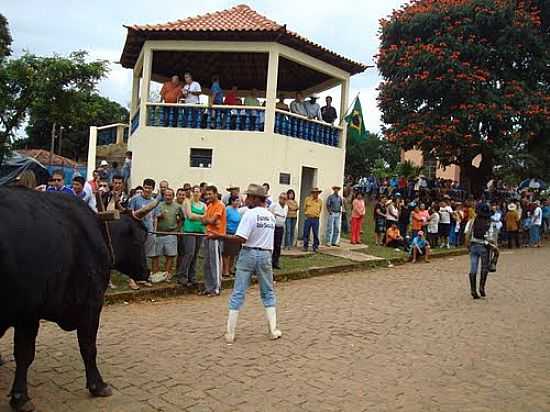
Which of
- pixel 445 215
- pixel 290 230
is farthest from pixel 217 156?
pixel 445 215

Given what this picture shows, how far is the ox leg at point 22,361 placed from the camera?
15.3ft

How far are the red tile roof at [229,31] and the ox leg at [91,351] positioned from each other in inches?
447

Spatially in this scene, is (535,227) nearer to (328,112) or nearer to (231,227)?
(328,112)

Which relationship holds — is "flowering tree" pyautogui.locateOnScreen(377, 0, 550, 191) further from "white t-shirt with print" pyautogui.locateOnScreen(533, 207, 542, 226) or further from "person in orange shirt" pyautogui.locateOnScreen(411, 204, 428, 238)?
"person in orange shirt" pyautogui.locateOnScreen(411, 204, 428, 238)

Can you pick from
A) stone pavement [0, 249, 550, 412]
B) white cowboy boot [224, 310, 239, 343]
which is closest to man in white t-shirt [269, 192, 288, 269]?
stone pavement [0, 249, 550, 412]

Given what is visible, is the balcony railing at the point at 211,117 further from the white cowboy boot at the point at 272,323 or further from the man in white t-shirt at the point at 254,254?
the white cowboy boot at the point at 272,323

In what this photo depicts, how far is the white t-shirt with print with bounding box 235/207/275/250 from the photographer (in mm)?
7117

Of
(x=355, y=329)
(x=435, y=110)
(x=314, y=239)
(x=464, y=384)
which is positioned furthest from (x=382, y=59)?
(x=464, y=384)

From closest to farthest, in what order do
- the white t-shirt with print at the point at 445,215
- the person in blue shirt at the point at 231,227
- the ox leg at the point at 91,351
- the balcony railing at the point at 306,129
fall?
the ox leg at the point at 91,351
the person in blue shirt at the point at 231,227
the balcony railing at the point at 306,129
the white t-shirt with print at the point at 445,215

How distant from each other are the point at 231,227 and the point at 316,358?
4.91 meters

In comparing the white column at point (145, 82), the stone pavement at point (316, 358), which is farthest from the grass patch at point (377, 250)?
the white column at point (145, 82)

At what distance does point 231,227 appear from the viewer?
11047 mm

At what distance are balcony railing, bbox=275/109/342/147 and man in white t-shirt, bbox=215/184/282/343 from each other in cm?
879

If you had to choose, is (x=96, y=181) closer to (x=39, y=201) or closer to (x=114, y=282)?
(x=114, y=282)
